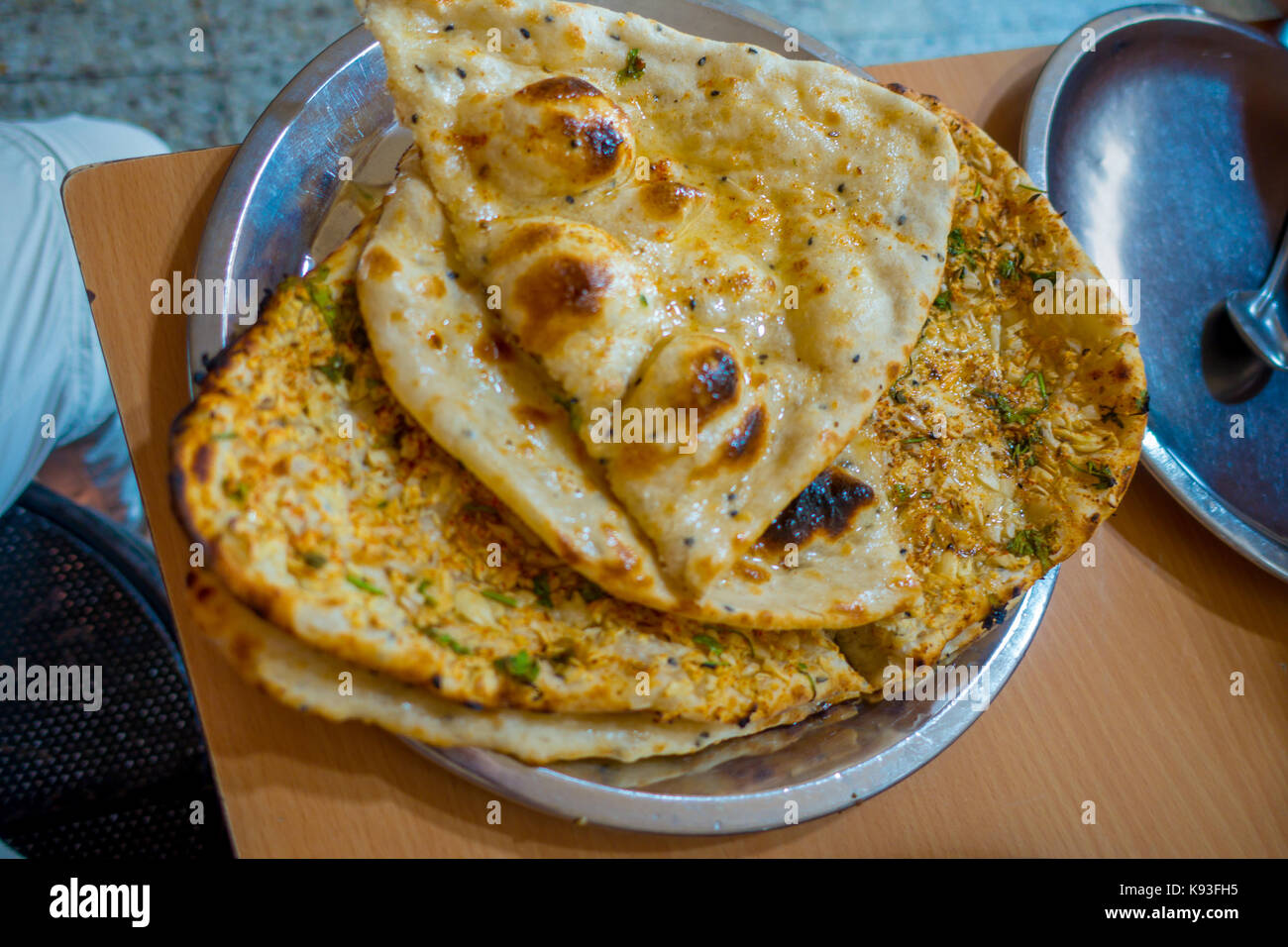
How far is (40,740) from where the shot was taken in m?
1.83

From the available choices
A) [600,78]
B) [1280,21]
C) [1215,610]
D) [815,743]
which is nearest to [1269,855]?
[1215,610]

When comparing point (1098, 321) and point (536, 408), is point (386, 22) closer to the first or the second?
point (536, 408)

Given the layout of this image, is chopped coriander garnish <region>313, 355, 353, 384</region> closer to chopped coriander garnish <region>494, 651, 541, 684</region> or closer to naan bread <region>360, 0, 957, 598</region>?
naan bread <region>360, 0, 957, 598</region>

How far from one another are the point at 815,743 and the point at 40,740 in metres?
1.59

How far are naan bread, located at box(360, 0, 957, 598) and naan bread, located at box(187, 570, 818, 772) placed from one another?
222 millimetres

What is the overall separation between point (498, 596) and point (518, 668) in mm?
122

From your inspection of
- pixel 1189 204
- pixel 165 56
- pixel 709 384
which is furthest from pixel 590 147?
pixel 165 56

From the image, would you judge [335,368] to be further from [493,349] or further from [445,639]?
[445,639]

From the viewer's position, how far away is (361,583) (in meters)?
1.13

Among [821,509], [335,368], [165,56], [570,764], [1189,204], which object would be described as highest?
[165,56]

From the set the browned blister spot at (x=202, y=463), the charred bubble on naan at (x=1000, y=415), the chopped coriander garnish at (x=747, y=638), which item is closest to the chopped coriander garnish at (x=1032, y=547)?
the charred bubble on naan at (x=1000, y=415)

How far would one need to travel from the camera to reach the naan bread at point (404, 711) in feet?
3.64

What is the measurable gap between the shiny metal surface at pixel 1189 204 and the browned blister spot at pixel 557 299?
117cm

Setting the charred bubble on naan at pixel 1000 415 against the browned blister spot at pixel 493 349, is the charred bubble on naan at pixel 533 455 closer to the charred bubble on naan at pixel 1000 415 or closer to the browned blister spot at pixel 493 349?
the browned blister spot at pixel 493 349
